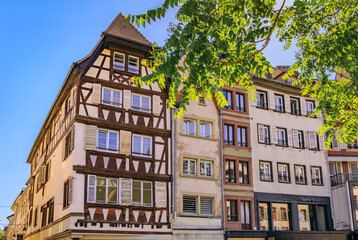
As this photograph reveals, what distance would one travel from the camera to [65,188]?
22.5 meters

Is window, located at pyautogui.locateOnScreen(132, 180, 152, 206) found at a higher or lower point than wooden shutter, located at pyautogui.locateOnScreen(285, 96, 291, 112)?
lower

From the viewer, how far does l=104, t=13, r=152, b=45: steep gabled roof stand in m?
23.9

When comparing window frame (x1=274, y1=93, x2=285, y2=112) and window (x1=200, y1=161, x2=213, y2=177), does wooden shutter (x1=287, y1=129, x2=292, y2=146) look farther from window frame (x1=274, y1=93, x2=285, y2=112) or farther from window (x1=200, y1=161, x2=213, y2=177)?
window (x1=200, y1=161, x2=213, y2=177)

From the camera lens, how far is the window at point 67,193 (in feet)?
68.1

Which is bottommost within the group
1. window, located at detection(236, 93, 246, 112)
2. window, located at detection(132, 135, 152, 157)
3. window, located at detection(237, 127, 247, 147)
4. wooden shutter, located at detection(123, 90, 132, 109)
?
window, located at detection(132, 135, 152, 157)

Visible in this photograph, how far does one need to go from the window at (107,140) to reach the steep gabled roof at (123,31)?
17.9 ft

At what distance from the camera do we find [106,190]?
2136cm

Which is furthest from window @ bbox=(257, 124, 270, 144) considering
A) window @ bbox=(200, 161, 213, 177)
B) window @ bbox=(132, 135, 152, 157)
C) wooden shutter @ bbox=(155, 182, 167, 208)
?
window @ bbox=(132, 135, 152, 157)

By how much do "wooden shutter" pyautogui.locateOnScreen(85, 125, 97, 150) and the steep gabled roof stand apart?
5.53 metres

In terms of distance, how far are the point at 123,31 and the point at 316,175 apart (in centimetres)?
1685

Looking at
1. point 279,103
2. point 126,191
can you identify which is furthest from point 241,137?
point 126,191

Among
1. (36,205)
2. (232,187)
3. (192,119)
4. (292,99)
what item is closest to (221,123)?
(192,119)

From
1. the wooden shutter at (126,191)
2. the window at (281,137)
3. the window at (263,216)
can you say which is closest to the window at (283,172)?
the window at (281,137)

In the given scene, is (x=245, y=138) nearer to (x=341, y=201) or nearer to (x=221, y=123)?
(x=221, y=123)
